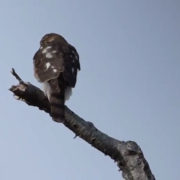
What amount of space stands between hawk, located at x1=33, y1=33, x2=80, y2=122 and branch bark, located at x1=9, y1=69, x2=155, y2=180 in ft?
1.45

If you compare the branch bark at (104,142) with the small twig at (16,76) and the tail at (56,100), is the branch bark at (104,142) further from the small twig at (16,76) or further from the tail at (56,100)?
the tail at (56,100)

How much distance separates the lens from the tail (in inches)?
175

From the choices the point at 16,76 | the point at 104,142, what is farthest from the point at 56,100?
the point at 104,142

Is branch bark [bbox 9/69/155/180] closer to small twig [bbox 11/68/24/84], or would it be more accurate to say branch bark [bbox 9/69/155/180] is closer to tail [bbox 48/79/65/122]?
small twig [bbox 11/68/24/84]

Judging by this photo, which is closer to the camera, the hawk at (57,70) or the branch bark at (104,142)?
the branch bark at (104,142)

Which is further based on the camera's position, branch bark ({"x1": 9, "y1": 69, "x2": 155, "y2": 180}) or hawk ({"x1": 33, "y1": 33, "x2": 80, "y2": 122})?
hawk ({"x1": 33, "y1": 33, "x2": 80, "y2": 122})

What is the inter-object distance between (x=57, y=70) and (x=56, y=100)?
91cm

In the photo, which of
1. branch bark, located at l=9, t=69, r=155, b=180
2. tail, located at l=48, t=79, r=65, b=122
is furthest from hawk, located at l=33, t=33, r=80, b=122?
branch bark, located at l=9, t=69, r=155, b=180

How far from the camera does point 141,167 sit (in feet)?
11.8

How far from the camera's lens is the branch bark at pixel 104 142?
11.9ft

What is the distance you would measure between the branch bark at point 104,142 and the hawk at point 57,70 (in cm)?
44

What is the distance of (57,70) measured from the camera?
5.75 meters

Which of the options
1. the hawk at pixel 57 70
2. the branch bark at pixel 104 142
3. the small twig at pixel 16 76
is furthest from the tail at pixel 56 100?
the small twig at pixel 16 76

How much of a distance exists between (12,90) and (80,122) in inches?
29.3
